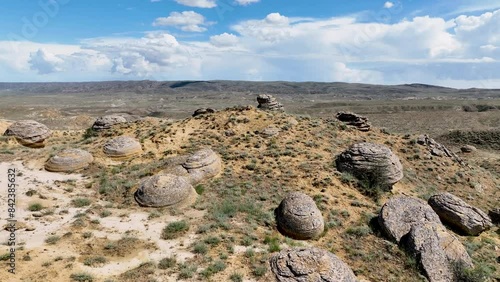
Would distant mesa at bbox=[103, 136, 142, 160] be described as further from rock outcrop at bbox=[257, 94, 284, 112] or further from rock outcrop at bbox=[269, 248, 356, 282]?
rock outcrop at bbox=[269, 248, 356, 282]

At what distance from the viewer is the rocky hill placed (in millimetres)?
14688

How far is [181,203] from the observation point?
20.5 metres

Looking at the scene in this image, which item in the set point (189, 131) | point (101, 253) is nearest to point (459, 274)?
point (101, 253)

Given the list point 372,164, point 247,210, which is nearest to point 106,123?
point 247,210

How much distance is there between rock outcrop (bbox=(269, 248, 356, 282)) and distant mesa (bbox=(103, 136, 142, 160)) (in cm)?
1772

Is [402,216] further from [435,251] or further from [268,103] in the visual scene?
[268,103]

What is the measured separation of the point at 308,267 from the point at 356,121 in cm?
2616

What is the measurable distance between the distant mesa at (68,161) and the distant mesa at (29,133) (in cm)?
1065

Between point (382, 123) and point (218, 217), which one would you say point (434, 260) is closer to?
point (218, 217)

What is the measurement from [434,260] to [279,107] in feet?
87.6

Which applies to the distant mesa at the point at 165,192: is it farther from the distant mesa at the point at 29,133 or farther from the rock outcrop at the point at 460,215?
the distant mesa at the point at 29,133

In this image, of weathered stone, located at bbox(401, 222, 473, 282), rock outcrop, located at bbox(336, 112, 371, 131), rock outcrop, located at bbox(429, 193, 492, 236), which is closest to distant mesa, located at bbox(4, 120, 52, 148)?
rock outcrop, located at bbox(336, 112, 371, 131)

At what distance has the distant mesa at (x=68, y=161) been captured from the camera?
25328mm

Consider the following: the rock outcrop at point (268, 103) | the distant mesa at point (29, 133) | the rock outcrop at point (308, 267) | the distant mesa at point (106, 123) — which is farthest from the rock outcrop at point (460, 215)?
the distant mesa at point (29, 133)
